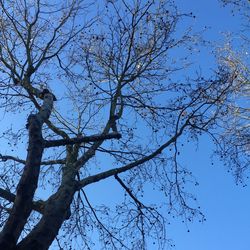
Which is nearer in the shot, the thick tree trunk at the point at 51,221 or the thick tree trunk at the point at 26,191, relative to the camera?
the thick tree trunk at the point at 26,191

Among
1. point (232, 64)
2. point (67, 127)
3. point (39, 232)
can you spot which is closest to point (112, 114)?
point (67, 127)

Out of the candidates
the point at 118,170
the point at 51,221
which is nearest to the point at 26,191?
the point at 51,221

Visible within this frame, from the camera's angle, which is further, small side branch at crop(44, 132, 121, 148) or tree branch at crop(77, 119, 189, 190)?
tree branch at crop(77, 119, 189, 190)

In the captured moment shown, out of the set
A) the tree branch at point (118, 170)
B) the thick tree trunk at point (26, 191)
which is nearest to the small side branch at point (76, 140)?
the thick tree trunk at point (26, 191)

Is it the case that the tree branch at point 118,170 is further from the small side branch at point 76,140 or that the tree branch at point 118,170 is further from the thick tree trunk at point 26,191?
the thick tree trunk at point 26,191

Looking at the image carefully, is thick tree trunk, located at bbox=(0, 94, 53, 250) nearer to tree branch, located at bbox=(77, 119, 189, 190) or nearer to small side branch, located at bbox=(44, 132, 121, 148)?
small side branch, located at bbox=(44, 132, 121, 148)

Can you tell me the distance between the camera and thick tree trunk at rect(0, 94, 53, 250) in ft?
15.2

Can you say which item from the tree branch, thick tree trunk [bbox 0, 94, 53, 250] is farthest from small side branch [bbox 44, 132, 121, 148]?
the tree branch

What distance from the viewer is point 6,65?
8.52 metres

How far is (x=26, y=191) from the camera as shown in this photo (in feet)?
16.3

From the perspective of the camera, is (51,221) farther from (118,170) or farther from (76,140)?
(118,170)

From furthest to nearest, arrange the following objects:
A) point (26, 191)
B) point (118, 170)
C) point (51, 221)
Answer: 1. point (118, 170)
2. point (51, 221)
3. point (26, 191)

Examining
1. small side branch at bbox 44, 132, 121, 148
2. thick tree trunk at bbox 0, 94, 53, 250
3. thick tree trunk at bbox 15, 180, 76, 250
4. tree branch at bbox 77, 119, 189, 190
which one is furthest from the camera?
tree branch at bbox 77, 119, 189, 190

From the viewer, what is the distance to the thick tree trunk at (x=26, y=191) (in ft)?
15.2
